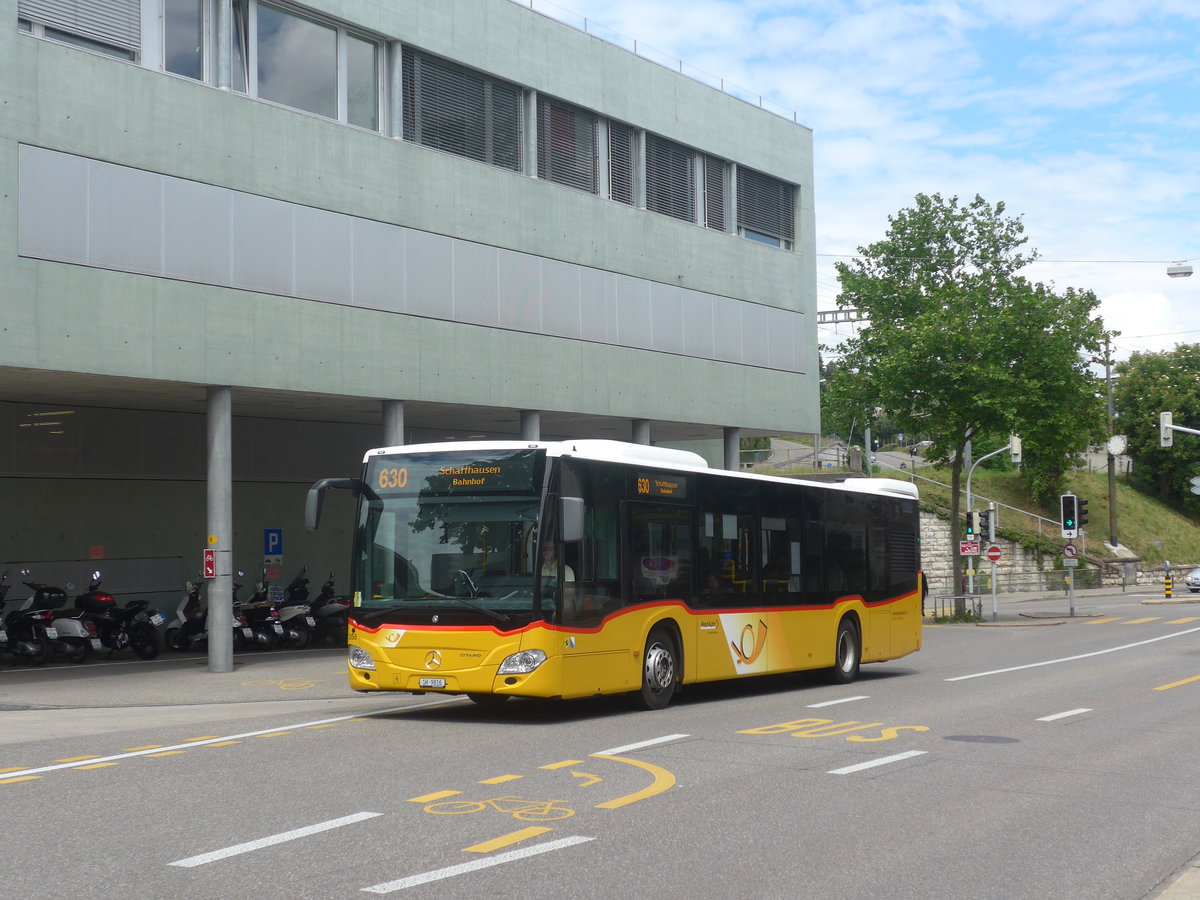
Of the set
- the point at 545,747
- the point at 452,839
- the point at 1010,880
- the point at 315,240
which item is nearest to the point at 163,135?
the point at 315,240

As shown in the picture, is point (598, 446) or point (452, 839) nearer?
point (452, 839)

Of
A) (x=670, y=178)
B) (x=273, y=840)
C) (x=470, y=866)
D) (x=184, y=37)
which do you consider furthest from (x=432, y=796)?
(x=670, y=178)

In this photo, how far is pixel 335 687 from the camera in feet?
63.6

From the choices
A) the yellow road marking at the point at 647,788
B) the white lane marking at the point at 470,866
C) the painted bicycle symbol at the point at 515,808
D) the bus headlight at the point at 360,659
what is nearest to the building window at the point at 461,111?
the bus headlight at the point at 360,659

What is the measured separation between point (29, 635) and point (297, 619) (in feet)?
18.3

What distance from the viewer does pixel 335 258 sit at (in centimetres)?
2431

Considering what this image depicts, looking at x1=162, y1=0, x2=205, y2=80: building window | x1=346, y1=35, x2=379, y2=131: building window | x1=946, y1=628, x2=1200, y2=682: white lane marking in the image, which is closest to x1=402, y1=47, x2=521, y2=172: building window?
x1=346, y1=35, x2=379, y2=131: building window

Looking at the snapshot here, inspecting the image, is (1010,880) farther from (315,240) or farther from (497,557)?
(315,240)

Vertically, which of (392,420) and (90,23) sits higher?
(90,23)

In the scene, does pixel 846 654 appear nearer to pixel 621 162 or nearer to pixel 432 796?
pixel 432 796

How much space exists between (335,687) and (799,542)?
268 inches

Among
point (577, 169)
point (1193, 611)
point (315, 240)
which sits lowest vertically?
point (1193, 611)

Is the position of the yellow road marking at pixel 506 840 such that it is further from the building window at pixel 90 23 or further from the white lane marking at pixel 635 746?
the building window at pixel 90 23

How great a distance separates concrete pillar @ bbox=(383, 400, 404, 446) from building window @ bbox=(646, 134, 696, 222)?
9.45 m
